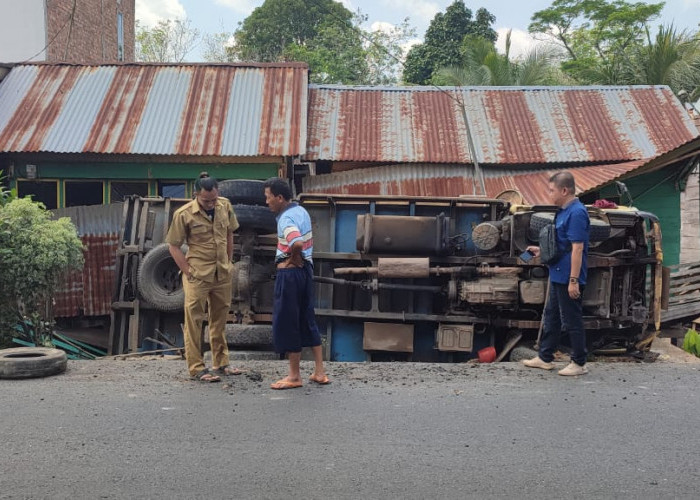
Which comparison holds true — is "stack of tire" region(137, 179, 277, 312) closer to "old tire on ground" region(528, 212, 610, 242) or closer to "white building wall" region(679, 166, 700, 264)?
"old tire on ground" region(528, 212, 610, 242)

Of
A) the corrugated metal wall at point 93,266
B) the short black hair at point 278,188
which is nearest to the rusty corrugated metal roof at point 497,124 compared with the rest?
the corrugated metal wall at point 93,266

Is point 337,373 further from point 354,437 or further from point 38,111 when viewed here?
point 38,111

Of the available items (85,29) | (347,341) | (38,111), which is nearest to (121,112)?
(38,111)

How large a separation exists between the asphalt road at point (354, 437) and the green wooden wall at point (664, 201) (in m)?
8.11

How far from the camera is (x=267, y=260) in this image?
335 inches

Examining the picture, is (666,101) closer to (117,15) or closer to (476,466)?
(476,466)

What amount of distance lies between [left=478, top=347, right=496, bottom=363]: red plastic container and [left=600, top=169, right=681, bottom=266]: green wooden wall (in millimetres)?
7052

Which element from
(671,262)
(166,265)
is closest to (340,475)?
(166,265)

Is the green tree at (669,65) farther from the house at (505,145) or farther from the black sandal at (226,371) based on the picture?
the black sandal at (226,371)

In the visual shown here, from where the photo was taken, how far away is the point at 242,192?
8.24 m

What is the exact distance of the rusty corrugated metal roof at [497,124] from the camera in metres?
13.2

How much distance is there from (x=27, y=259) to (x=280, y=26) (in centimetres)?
3691

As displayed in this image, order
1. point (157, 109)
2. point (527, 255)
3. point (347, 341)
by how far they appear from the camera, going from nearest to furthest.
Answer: point (527, 255) → point (347, 341) → point (157, 109)

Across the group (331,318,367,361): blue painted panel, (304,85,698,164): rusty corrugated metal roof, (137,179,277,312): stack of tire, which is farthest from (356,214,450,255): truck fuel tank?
(304,85,698,164): rusty corrugated metal roof
